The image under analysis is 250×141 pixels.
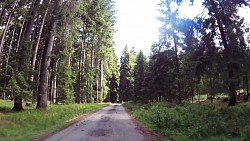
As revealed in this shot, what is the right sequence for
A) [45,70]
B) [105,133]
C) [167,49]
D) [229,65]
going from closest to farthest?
[105,133] → [229,65] → [45,70] → [167,49]

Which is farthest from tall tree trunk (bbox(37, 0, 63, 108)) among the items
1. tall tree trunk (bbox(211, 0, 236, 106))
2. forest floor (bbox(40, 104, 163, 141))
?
tall tree trunk (bbox(211, 0, 236, 106))

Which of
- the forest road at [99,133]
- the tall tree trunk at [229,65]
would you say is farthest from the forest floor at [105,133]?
the tall tree trunk at [229,65]

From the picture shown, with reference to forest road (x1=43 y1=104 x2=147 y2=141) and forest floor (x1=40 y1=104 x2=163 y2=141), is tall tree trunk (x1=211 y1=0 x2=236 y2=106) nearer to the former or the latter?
forest floor (x1=40 y1=104 x2=163 y2=141)

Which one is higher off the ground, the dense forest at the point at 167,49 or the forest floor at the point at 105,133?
the dense forest at the point at 167,49

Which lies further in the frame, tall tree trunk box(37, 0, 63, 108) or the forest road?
tall tree trunk box(37, 0, 63, 108)

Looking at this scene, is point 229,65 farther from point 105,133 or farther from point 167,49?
point 167,49

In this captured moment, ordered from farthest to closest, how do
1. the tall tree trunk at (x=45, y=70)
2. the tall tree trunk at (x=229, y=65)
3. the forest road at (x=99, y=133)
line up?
the tall tree trunk at (x=45, y=70) < the tall tree trunk at (x=229, y=65) < the forest road at (x=99, y=133)

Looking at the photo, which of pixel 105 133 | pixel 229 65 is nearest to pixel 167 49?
pixel 229 65

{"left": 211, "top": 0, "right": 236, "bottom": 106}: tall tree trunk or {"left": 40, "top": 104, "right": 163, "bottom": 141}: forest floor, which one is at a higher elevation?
{"left": 211, "top": 0, "right": 236, "bottom": 106}: tall tree trunk

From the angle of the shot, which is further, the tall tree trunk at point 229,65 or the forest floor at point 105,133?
the tall tree trunk at point 229,65

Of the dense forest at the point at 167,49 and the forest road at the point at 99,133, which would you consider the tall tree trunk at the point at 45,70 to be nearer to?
the dense forest at the point at 167,49

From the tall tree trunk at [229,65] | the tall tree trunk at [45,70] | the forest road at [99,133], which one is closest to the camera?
the forest road at [99,133]

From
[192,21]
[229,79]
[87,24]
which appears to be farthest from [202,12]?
[87,24]

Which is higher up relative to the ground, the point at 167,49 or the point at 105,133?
the point at 167,49
